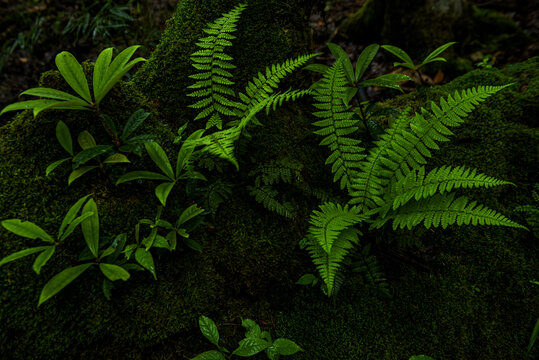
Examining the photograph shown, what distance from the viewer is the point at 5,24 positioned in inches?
237

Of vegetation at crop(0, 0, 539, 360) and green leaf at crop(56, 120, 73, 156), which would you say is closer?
vegetation at crop(0, 0, 539, 360)

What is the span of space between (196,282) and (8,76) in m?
5.83

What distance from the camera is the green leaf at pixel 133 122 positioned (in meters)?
2.09

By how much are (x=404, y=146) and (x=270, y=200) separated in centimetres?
100

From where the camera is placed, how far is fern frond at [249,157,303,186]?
2.18m

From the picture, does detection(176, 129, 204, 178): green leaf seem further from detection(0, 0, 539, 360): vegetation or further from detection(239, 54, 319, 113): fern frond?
detection(239, 54, 319, 113): fern frond

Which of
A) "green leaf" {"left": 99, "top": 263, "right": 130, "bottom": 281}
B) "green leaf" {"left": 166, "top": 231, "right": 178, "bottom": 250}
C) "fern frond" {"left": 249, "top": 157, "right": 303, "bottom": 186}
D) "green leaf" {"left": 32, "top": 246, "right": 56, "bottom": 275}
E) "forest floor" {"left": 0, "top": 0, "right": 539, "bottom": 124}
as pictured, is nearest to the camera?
"green leaf" {"left": 32, "top": 246, "right": 56, "bottom": 275}

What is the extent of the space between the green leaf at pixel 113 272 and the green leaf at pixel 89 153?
0.67 meters

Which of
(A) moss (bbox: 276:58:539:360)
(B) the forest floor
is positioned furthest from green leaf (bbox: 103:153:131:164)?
(B) the forest floor

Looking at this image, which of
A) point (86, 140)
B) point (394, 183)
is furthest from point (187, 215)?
point (394, 183)

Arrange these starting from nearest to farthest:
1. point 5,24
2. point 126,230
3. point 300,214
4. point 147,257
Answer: point 147,257 < point 126,230 < point 300,214 < point 5,24

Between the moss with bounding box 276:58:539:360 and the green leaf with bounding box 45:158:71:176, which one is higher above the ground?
the green leaf with bounding box 45:158:71:176

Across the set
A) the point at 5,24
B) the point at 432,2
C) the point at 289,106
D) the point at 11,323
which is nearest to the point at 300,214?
the point at 289,106

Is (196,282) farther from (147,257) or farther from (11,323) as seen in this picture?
(11,323)
